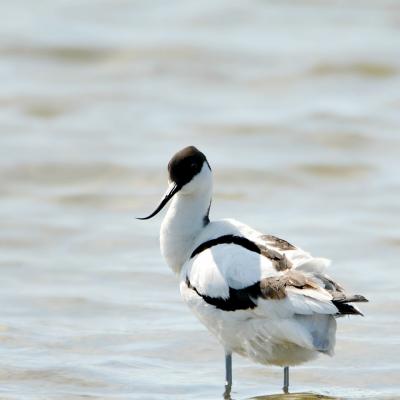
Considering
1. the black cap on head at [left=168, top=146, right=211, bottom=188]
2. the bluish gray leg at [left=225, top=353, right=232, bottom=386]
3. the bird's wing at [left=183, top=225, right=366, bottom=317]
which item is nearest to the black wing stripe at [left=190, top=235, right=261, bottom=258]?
the bird's wing at [left=183, top=225, right=366, bottom=317]

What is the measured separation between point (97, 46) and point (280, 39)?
239cm

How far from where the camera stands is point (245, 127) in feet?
44.9

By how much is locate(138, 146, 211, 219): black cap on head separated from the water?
113 cm

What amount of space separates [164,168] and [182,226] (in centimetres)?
499

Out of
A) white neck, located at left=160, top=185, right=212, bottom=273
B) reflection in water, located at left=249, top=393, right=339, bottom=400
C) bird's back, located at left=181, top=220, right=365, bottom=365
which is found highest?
white neck, located at left=160, top=185, right=212, bottom=273

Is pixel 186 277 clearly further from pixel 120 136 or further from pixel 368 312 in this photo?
pixel 120 136

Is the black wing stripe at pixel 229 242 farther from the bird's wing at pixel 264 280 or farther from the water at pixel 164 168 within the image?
the water at pixel 164 168

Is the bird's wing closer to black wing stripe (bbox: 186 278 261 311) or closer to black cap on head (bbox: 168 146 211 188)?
black wing stripe (bbox: 186 278 261 311)

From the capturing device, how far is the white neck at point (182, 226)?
7469 millimetres

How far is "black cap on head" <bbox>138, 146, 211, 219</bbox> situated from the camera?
7465 millimetres

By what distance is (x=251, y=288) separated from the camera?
666cm

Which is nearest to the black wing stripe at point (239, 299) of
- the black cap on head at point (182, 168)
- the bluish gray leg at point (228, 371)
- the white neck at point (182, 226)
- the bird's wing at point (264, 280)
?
the bird's wing at point (264, 280)

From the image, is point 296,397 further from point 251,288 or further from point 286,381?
point 251,288

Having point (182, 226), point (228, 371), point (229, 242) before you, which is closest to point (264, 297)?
point (229, 242)
